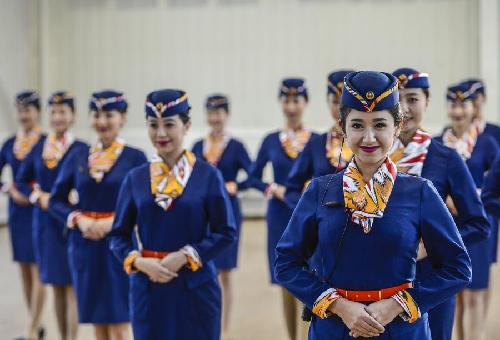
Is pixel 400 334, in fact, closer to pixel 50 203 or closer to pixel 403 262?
pixel 403 262

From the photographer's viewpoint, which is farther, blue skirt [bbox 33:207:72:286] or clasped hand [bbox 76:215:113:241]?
blue skirt [bbox 33:207:72:286]

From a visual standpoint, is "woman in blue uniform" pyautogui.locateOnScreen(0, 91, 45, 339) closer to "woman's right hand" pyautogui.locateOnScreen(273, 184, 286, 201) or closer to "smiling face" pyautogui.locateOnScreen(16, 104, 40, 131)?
"smiling face" pyautogui.locateOnScreen(16, 104, 40, 131)

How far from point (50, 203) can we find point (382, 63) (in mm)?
8373

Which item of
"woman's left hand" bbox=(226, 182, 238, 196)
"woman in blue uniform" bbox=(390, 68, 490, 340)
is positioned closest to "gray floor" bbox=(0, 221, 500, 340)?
"woman's left hand" bbox=(226, 182, 238, 196)

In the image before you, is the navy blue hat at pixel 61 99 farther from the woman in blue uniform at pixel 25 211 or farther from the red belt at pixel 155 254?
the red belt at pixel 155 254

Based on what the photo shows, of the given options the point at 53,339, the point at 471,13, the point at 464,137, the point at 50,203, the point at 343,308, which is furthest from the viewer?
the point at 471,13

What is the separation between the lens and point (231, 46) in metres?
13.4

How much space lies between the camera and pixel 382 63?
13.0 m

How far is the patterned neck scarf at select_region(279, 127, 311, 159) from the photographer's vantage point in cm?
654

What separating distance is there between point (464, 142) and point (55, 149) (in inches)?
105

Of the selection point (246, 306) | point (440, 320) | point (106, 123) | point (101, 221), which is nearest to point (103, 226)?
point (101, 221)

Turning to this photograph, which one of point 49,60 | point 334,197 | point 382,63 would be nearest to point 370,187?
point 334,197

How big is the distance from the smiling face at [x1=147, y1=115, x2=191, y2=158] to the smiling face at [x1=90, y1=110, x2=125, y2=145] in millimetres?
1143

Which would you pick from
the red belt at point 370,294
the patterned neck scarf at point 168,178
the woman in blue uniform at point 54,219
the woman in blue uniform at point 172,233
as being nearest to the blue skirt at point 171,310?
the woman in blue uniform at point 172,233
